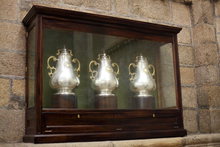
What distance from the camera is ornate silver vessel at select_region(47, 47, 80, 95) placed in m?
1.88

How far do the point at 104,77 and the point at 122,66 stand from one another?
17 centimetres

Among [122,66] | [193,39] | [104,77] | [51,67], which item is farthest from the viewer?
[193,39]

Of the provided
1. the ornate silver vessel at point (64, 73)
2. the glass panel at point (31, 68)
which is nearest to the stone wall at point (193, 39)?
the glass panel at point (31, 68)

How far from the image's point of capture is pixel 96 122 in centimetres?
189

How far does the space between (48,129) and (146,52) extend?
0.88 meters

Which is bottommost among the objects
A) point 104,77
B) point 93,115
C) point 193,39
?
point 93,115

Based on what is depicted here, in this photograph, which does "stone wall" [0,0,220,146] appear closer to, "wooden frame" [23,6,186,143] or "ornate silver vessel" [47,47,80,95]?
"wooden frame" [23,6,186,143]

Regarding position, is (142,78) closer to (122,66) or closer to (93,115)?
(122,66)

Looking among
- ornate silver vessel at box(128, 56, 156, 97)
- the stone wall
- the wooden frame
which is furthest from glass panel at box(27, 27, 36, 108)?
ornate silver vessel at box(128, 56, 156, 97)

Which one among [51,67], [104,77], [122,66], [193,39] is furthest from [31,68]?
[193,39]

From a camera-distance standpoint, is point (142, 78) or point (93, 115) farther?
point (142, 78)

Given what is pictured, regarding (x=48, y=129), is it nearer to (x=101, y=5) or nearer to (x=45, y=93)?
(x=45, y=93)

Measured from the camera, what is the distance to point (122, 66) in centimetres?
215

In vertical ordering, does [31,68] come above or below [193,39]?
below
